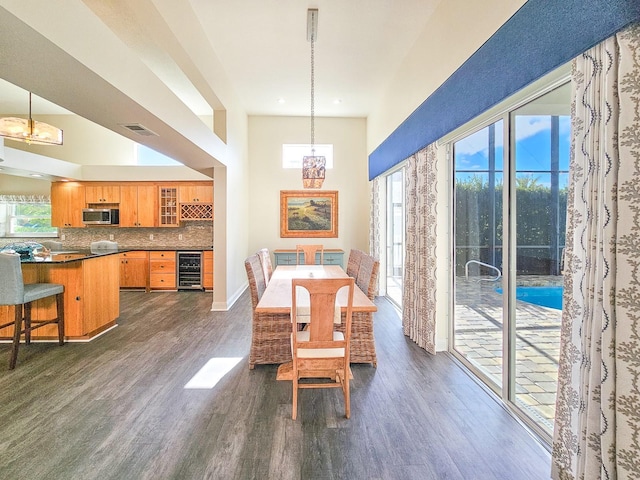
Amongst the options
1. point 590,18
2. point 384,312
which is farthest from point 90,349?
point 590,18

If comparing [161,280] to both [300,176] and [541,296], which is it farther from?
[541,296]

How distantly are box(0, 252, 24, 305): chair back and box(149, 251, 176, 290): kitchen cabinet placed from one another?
341 cm

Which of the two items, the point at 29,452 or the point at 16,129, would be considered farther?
the point at 16,129

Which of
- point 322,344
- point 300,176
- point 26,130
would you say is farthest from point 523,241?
point 26,130

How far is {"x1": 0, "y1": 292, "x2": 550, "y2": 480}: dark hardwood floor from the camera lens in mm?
1796

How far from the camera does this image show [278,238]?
23.1 feet

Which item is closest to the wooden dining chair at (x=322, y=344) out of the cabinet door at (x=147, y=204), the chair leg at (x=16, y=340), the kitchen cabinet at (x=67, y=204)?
the chair leg at (x=16, y=340)

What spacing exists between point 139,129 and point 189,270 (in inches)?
156

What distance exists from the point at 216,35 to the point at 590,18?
3.78 m

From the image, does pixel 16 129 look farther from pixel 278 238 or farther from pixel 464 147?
pixel 464 147

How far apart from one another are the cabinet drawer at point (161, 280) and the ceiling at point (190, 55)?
274 cm

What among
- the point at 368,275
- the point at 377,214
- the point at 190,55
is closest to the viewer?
the point at 368,275

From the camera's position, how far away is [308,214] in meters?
7.03

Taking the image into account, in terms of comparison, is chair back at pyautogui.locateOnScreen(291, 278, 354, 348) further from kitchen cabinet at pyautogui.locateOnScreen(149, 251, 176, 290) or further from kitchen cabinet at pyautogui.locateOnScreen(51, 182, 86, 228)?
kitchen cabinet at pyautogui.locateOnScreen(51, 182, 86, 228)
